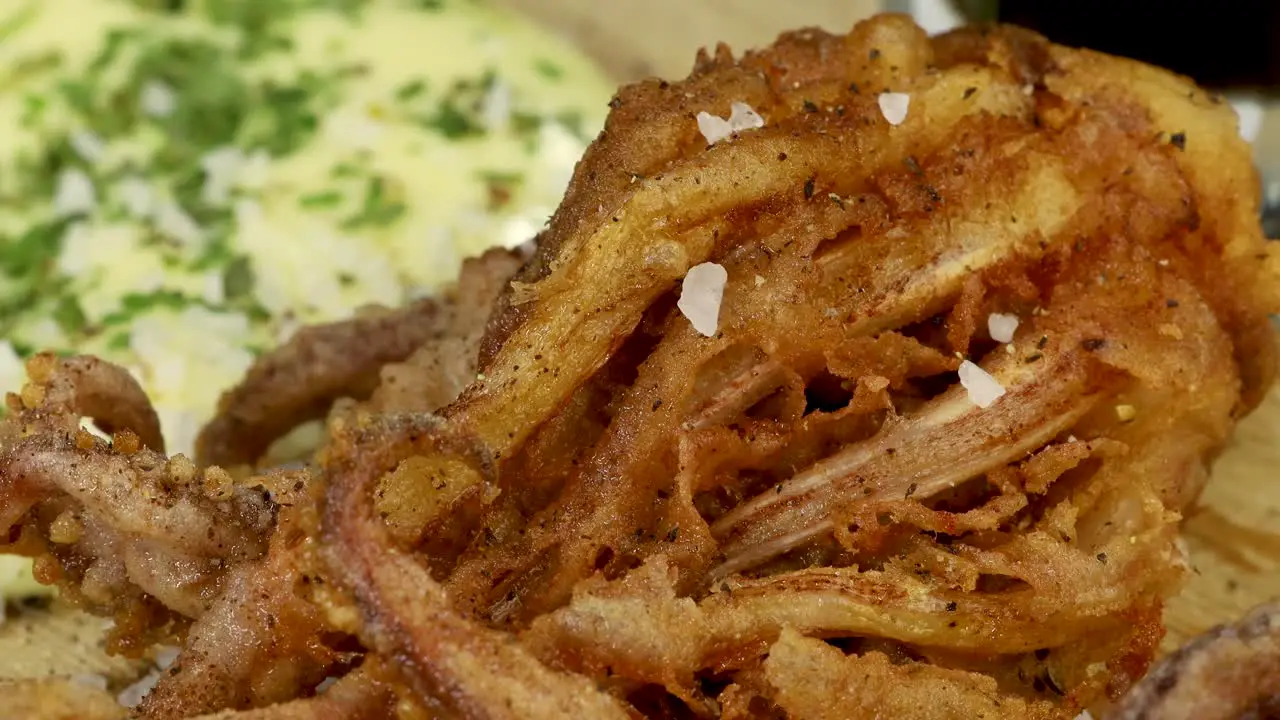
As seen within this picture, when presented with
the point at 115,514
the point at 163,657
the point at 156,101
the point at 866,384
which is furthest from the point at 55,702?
the point at 156,101

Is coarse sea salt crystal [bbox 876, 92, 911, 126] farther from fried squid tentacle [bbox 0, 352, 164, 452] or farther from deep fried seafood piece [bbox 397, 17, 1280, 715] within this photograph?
fried squid tentacle [bbox 0, 352, 164, 452]

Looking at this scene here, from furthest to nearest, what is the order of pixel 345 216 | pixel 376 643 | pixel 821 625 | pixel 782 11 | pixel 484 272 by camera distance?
1. pixel 782 11
2. pixel 345 216
3. pixel 484 272
4. pixel 821 625
5. pixel 376 643

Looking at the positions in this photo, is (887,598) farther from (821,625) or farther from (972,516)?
(972,516)

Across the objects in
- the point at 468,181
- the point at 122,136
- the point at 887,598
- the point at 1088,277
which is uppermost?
the point at 122,136

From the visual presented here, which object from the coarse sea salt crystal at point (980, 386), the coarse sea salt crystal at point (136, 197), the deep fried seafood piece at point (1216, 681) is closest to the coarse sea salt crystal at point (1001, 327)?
the coarse sea salt crystal at point (980, 386)

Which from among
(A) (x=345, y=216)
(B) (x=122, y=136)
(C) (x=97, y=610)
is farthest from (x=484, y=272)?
(B) (x=122, y=136)

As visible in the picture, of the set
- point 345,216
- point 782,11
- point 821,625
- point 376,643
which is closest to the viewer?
point 376,643

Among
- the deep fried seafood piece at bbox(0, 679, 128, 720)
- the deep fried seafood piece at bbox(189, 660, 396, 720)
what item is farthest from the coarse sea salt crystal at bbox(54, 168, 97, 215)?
the deep fried seafood piece at bbox(189, 660, 396, 720)
